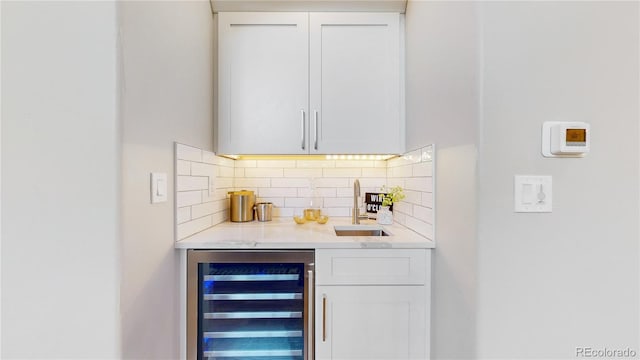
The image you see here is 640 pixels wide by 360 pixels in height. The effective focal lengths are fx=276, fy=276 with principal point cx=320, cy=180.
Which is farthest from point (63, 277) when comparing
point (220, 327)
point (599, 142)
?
point (599, 142)

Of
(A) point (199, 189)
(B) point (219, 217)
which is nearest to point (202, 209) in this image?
(A) point (199, 189)

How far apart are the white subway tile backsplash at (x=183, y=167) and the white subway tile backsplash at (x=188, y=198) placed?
9cm

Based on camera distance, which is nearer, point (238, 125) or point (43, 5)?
point (43, 5)

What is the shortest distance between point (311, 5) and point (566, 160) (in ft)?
4.72

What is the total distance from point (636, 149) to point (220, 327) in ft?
5.74

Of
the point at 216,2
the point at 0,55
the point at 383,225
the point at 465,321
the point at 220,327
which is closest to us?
the point at 0,55

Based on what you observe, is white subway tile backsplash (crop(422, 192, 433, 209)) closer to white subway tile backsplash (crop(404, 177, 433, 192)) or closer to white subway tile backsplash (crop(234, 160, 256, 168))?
white subway tile backsplash (crop(404, 177, 433, 192))

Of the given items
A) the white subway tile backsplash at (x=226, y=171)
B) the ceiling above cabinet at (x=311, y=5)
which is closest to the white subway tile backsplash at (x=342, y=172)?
the white subway tile backsplash at (x=226, y=171)

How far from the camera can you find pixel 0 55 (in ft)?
2.81

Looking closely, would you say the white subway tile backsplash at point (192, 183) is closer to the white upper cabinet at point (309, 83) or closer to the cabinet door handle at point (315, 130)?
the white upper cabinet at point (309, 83)

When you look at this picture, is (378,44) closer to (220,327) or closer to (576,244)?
(576,244)

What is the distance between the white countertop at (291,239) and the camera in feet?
4.14

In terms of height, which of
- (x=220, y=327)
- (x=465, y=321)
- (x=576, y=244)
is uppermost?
(x=576, y=244)

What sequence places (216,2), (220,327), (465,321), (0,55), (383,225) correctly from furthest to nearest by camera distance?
(383,225) < (216,2) < (220,327) < (465,321) < (0,55)
